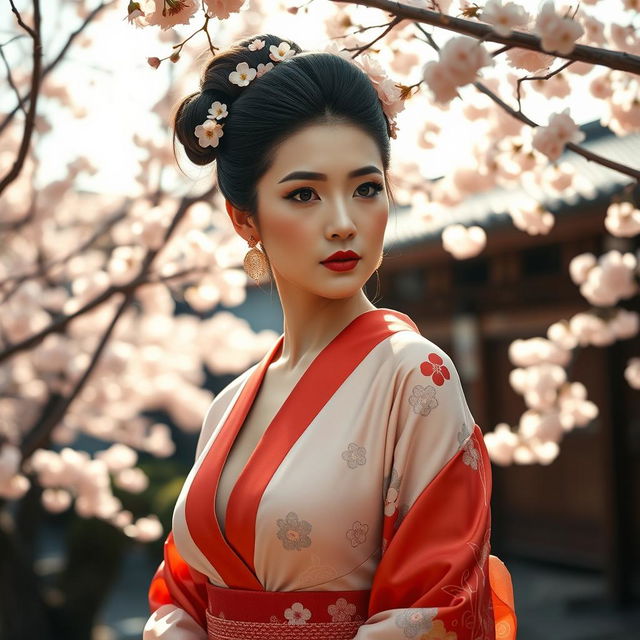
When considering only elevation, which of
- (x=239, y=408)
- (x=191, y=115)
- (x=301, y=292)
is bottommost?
(x=239, y=408)

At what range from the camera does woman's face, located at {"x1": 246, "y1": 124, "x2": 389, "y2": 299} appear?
82.7 inches

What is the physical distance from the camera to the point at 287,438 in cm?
211

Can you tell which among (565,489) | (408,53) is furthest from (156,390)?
(408,53)

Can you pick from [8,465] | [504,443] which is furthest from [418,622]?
[8,465]

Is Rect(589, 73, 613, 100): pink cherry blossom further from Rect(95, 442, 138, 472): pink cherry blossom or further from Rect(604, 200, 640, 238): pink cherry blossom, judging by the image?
Rect(95, 442, 138, 472): pink cherry blossom

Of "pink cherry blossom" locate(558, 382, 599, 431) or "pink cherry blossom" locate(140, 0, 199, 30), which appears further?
"pink cherry blossom" locate(558, 382, 599, 431)

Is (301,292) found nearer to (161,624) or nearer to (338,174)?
(338,174)

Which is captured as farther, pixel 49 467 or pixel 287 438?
pixel 49 467

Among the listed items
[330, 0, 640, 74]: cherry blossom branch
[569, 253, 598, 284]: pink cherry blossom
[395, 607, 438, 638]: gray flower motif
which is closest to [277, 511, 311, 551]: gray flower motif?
[395, 607, 438, 638]: gray flower motif

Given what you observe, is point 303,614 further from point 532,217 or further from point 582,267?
point 582,267

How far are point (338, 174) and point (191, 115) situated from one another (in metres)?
0.46

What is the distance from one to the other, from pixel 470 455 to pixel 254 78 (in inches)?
40.1

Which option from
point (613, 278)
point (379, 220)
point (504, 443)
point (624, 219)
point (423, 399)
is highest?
point (379, 220)

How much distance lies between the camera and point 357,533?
1979 millimetres
